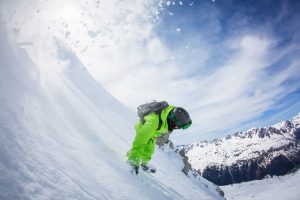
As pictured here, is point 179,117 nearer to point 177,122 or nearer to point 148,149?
point 177,122

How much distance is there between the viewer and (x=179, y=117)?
233 inches

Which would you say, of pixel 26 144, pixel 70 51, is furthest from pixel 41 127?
pixel 70 51

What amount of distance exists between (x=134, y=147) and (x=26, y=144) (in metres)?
2.25

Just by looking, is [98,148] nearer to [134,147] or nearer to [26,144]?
[134,147]

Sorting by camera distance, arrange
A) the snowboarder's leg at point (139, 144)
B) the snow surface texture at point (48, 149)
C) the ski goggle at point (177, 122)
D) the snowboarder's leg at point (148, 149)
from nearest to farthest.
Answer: the snow surface texture at point (48, 149) < the snowboarder's leg at point (139, 144) < the ski goggle at point (177, 122) < the snowboarder's leg at point (148, 149)

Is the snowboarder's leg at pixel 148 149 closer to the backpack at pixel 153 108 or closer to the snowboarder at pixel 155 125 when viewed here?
the snowboarder at pixel 155 125

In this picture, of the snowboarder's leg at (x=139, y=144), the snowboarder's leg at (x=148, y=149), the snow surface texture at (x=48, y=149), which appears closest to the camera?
the snow surface texture at (x=48, y=149)

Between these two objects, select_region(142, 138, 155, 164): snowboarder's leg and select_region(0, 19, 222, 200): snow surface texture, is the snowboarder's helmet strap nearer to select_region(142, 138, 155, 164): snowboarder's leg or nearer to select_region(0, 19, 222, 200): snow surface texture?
select_region(142, 138, 155, 164): snowboarder's leg

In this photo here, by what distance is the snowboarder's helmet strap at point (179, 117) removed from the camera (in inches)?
232

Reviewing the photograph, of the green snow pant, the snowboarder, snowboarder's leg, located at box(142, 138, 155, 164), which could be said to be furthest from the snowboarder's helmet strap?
snowboarder's leg, located at box(142, 138, 155, 164)

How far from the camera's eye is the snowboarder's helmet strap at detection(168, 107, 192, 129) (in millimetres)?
5902

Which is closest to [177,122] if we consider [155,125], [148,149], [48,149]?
[155,125]

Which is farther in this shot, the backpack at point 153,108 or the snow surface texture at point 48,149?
the backpack at point 153,108

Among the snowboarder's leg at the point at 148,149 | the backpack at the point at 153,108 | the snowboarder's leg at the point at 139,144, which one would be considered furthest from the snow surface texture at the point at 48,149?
the backpack at the point at 153,108
